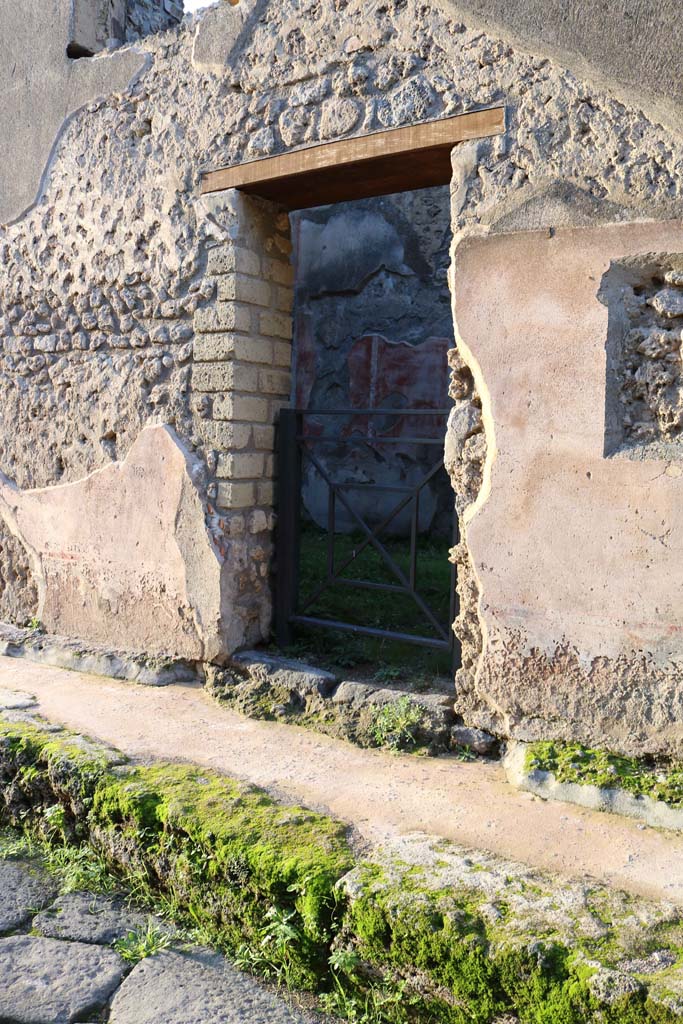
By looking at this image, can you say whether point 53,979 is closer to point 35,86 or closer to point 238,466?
point 238,466

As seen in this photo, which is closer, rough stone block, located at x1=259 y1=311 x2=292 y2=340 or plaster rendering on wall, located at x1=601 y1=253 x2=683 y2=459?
plaster rendering on wall, located at x1=601 y1=253 x2=683 y2=459

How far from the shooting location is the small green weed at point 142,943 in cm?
238

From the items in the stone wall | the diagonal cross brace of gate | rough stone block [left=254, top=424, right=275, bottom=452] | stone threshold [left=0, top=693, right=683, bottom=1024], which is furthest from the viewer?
rough stone block [left=254, top=424, right=275, bottom=452]

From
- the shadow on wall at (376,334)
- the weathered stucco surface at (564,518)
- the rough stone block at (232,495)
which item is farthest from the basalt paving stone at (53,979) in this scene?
the shadow on wall at (376,334)

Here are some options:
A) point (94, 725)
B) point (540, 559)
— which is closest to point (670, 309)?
point (540, 559)

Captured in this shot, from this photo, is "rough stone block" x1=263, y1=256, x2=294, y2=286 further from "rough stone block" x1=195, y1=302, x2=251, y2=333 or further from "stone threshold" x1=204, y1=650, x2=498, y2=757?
"stone threshold" x1=204, y1=650, x2=498, y2=757

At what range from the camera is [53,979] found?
2.29m

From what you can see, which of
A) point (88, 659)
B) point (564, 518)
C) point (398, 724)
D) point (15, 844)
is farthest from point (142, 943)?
point (88, 659)

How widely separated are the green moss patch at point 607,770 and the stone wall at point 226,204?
0.09 m

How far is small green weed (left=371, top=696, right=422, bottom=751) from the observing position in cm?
322

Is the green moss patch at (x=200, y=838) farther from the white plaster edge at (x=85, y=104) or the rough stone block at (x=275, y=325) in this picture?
the white plaster edge at (x=85, y=104)

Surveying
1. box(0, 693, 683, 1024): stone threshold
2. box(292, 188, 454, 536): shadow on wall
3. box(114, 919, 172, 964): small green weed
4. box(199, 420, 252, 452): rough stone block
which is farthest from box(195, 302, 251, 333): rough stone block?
box(292, 188, 454, 536): shadow on wall

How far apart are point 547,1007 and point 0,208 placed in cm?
434

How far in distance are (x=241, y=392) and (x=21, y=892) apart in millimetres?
2075
